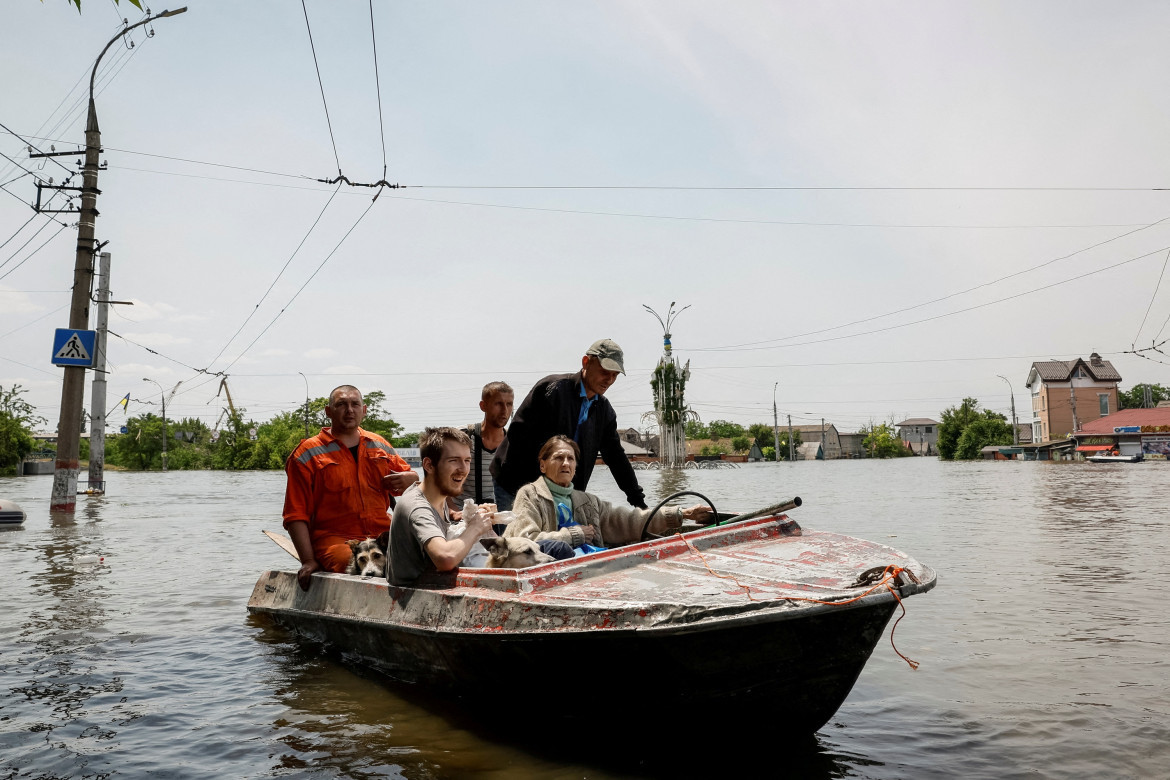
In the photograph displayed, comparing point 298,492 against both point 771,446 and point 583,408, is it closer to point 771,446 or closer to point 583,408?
point 583,408

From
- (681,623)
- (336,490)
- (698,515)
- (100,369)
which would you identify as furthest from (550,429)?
(100,369)

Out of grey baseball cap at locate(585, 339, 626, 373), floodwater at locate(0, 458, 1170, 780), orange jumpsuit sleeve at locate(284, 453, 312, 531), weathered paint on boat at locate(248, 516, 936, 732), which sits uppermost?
grey baseball cap at locate(585, 339, 626, 373)

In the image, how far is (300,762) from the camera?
4.13 metres

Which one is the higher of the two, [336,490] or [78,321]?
[78,321]

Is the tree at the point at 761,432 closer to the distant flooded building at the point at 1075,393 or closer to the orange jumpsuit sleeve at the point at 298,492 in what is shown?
the distant flooded building at the point at 1075,393

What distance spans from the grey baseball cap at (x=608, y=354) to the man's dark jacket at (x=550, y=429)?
30 centimetres

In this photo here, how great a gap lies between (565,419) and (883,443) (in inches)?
5005

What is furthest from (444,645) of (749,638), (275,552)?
(275,552)

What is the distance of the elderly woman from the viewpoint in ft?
15.7

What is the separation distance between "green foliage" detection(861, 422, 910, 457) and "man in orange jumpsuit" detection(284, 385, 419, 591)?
126023 millimetres

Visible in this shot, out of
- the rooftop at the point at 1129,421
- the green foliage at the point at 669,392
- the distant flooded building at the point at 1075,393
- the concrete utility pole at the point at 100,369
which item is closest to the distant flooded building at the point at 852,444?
the distant flooded building at the point at 1075,393

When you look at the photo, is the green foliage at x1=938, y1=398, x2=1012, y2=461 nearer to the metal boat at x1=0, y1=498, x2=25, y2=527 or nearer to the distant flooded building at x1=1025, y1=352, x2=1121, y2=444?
the distant flooded building at x1=1025, y1=352, x2=1121, y2=444

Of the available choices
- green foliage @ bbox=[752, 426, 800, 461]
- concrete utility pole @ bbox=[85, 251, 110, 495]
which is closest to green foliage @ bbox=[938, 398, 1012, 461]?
green foliage @ bbox=[752, 426, 800, 461]

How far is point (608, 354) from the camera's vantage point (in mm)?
5418
